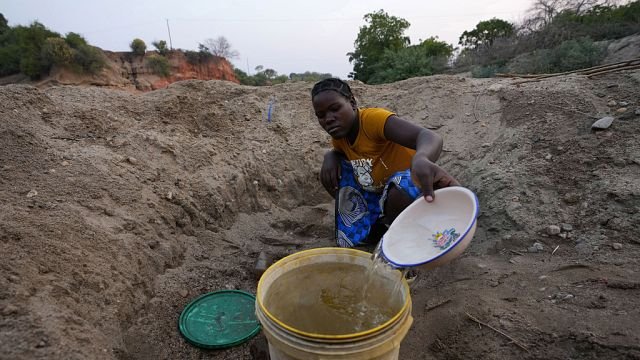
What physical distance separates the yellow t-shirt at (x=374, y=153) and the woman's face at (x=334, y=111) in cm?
11

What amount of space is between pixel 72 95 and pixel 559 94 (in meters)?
4.48

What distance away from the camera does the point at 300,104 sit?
169 inches

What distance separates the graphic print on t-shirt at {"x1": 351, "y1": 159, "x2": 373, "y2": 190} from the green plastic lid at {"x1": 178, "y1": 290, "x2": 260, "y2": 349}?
0.96m

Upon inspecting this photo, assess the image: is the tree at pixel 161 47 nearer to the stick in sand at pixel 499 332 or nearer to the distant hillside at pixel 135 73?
the distant hillside at pixel 135 73

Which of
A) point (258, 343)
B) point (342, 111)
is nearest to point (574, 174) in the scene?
point (342, 111)

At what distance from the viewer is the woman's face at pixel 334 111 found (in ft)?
6.09

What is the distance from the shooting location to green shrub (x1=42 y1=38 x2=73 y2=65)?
47.0 ft

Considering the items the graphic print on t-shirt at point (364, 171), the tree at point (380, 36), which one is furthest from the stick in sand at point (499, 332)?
the tree at point (380, 36)

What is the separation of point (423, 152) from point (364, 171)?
623 mm

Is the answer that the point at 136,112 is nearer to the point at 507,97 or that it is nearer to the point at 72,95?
the point at 72,95

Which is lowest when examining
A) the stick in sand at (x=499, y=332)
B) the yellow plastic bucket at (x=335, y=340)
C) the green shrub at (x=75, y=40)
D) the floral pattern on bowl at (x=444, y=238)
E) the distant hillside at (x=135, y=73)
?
the stick in sand at (x=499, y=332)

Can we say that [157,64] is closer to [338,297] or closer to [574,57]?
[574,57]

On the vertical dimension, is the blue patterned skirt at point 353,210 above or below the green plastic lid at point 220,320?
above

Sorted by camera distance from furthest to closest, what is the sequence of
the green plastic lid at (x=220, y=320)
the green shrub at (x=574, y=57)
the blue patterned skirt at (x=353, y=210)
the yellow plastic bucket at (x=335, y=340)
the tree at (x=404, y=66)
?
the tree at (x=404, y=66) → the green shrub at (x=574, y=57) → the blue patterned skirt at (x=353, y=210) → the green plastic lid at (x=220, y=320) → the yellow plastic bucket at (x=335, y=340)
